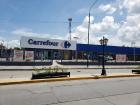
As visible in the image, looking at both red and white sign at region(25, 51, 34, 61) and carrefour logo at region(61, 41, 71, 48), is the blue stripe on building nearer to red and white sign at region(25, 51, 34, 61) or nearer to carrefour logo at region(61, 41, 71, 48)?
carrefour logo at region(61, 41, 71, 48)

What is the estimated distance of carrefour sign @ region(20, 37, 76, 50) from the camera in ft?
165

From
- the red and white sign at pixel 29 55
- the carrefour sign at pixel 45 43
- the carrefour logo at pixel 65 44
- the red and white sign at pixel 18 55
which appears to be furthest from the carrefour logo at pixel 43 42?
the red and white sign at pixel 18 55

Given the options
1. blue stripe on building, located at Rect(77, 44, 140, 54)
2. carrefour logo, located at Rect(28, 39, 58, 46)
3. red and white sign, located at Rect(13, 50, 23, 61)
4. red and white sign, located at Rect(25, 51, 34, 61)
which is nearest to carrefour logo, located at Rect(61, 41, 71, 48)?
carrefour logo, located at Rect(28, 39, 58, 46)

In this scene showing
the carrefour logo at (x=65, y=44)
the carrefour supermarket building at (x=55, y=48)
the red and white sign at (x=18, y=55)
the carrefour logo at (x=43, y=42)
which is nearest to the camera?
the red and white sign at (x=18, y=55)

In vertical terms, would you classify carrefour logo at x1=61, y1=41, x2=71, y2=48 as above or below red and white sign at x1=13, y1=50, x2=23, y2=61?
above

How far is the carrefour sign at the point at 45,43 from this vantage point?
50219 millimetres

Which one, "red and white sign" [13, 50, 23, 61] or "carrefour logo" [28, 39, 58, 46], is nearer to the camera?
"red and white sign" [13, 50, 23, 61]

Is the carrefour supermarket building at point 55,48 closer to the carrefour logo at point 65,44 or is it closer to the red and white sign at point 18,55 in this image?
the carrefour logo at point 65,44

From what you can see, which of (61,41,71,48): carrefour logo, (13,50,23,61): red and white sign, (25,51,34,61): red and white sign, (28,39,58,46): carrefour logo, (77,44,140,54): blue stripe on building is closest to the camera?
(13,50,23,61): red and white sign

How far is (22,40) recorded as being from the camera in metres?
49.9

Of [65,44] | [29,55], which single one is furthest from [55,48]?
[29,55]

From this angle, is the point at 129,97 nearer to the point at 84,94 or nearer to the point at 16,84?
the point at 84,94

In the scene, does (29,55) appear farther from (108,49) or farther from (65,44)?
(108,49)

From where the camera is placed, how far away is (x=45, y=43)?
5250 cm
